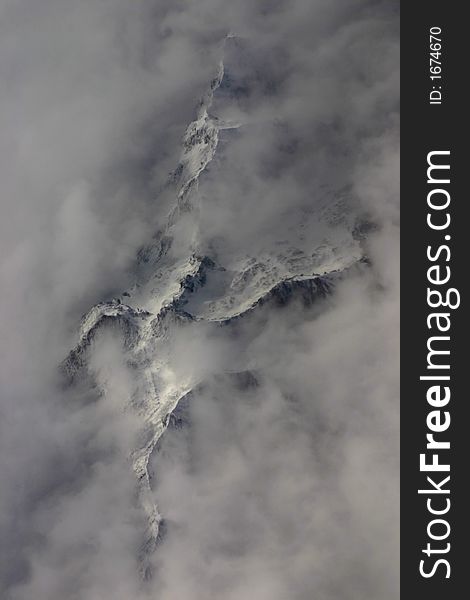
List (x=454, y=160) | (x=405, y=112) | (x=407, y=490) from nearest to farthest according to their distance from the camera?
(x=407, y=490)
(x=454, y=160)
(x=405, y=112)

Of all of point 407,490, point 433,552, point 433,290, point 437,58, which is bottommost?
point 433,552

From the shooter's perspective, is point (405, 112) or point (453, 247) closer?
point (453, 247)

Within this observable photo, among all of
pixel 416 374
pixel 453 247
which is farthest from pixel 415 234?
pixel 416 374

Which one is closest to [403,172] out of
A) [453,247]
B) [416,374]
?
[453,247]

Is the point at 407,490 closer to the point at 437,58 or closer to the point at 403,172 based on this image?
the point at 403,172

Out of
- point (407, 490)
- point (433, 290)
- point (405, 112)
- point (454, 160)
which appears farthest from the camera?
point (405, 112)

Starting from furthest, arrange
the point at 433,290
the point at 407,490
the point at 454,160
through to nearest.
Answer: the point at 454,160 → the point at 433,290 → the point at 407,490

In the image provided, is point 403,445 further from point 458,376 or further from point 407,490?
point 458,376

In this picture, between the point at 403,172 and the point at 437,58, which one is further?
the point at 437,58

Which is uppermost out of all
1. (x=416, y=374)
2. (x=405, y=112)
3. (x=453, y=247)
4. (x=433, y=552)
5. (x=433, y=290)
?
(x=405, y=112)

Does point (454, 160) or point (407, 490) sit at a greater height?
point (454, 160)
